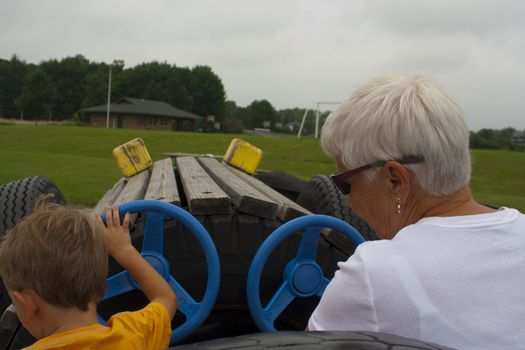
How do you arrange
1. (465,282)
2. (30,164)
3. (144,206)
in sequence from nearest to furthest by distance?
(465,282) < (144,206) < (30,164)

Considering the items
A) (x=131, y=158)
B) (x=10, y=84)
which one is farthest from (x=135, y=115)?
(x=131, y=158)

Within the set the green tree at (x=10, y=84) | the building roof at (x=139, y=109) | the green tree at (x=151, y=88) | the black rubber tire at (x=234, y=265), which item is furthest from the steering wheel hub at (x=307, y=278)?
the green tree at (x=10, y=84)

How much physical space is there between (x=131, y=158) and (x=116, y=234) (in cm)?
331

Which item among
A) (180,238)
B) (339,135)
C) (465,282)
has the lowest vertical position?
(180,238)

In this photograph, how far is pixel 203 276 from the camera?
2420 millimetres

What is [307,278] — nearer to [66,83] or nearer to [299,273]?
[299,273]

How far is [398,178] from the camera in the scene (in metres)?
1.64

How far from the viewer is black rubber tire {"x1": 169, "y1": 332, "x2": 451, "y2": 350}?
50.3 inches

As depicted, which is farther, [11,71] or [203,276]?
[11,71]

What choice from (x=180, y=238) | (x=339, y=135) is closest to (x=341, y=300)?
(x=339, y=135)

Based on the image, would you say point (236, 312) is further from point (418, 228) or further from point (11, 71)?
point (11, 71)

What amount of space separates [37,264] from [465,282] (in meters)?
1.13

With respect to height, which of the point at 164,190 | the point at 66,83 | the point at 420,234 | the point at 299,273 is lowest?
the point at 299,273

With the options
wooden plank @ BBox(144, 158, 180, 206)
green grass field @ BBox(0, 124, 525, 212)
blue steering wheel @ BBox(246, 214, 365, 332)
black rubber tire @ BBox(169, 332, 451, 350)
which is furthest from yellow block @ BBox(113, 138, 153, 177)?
green grass field @ BBox(0, 124, 525, 212)
